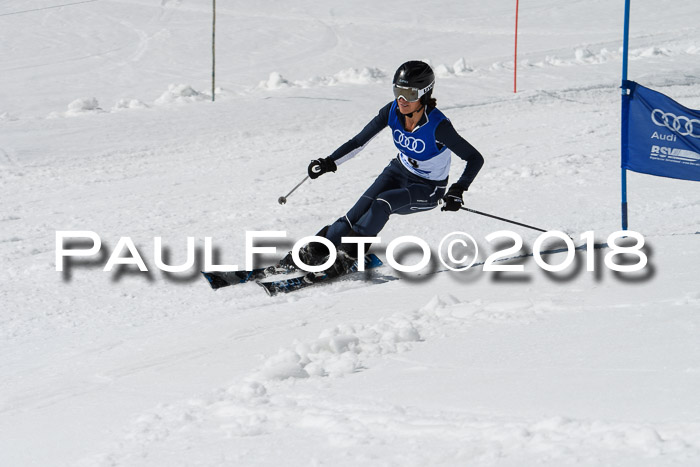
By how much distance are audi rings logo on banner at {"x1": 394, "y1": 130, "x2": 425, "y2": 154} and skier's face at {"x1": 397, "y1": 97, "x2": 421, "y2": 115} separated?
223mm

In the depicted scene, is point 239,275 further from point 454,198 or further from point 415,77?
point 415,77

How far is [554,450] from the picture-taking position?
261 centimetres

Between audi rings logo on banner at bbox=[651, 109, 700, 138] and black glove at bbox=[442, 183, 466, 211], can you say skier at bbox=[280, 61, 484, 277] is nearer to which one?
black glove at bbox=[442, 183, 466, 211]

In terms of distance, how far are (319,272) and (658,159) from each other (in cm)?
284

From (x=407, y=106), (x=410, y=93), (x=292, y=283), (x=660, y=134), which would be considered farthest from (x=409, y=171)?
(x=660, y=134)

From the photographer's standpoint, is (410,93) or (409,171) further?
(409,171)

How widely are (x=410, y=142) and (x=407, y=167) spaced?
0.25m

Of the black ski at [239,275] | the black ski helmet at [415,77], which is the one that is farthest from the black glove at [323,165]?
the black ski helmet at [415,77]

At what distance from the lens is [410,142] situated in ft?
19.6

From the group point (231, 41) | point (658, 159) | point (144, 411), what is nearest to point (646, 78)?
point (658, 159)

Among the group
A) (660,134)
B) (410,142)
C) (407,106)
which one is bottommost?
(410,142)

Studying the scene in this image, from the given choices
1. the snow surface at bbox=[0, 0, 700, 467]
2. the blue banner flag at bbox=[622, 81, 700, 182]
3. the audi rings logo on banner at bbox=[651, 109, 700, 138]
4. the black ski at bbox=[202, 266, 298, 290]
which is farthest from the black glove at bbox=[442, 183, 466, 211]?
the audi rings logo on banner at bbox=[651, 109, 700, 138]

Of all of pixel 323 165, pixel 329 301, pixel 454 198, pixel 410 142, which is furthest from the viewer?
pixel 323 165

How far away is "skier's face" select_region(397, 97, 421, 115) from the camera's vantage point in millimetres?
5797
